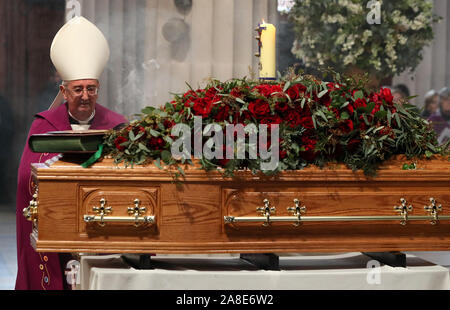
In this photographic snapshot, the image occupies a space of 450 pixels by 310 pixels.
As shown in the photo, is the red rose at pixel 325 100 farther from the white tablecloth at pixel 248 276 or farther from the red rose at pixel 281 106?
the white tablecloth at pixel 248 276

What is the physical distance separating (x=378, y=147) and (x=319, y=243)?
1.32 feet

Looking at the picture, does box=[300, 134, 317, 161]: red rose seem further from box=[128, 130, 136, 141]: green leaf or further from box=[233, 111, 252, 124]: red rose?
box=[128, 130, 136, 141]: green leaf

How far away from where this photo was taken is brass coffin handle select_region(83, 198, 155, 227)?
2471 millimetres

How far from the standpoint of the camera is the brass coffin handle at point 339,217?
2.54 m

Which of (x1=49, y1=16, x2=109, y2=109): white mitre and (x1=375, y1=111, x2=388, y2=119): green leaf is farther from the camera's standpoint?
(x1=49, y1=16, x2=109, y2=109): white mitre

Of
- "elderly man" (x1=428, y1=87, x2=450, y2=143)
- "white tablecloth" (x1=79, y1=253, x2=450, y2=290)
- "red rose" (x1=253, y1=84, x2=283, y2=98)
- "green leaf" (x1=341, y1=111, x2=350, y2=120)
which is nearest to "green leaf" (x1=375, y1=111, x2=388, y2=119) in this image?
"green leaf" (x1=341, y1=111, x2=350, y2=120)

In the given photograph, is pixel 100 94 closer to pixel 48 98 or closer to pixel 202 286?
pixel 48 98

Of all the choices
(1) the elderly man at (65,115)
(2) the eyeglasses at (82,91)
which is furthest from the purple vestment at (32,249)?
(2) the eyeglasses at (82,91)

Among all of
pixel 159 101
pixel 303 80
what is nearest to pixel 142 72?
pixel 159 101

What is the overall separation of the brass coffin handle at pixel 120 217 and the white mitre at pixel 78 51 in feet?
4.81

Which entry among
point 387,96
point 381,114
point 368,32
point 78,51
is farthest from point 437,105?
point 381,114

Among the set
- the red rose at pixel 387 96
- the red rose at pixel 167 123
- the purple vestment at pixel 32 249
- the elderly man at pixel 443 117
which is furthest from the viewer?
the elderly man at pixel 443 117

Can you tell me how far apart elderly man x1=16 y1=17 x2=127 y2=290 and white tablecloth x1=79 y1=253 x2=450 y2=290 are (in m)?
1.00

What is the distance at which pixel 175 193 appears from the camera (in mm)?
2521
